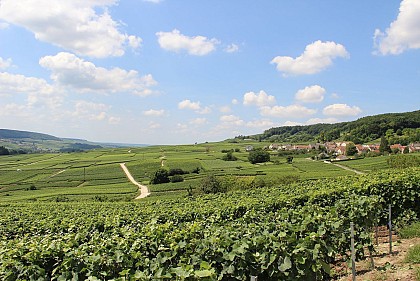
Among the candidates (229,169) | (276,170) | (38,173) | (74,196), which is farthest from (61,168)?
(276,170)

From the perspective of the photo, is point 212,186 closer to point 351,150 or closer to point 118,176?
point 118,176

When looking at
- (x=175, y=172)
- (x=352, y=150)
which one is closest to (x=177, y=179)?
(x=175, y=172)

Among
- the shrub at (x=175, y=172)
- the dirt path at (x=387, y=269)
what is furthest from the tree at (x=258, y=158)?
the dirt path at (x=387, y=269)

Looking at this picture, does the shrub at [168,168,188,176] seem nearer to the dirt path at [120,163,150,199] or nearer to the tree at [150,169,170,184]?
the tree at [150,169,170,184]

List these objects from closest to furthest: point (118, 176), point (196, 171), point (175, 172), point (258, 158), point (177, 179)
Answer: point (177, 179) < point (175, 172) < point (196, 171) < point (118, 176) < point (258, 158)

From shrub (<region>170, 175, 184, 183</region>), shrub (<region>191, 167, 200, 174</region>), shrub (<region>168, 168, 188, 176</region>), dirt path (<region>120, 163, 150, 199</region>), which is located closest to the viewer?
dirt path (<region>120, 163, 150, 199</region>)

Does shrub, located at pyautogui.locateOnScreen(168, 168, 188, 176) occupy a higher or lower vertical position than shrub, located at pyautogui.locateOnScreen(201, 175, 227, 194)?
higher

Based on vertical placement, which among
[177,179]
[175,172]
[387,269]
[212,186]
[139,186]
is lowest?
[139,186]

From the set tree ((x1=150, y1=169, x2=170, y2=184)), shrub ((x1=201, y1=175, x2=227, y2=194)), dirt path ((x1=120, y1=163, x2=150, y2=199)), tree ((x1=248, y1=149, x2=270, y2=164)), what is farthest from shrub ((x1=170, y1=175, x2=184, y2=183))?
tree ((x1=248, y1=149, x2=270, y2=164))

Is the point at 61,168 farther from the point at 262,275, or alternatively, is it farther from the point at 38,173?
the point at 262,275

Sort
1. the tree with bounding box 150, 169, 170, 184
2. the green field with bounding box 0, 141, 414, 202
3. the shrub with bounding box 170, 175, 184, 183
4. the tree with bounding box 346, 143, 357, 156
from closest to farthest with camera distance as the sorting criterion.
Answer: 1. the green field with bounding box 0, 141, 414, 202
2. the shrub with bounding box 170, 175, 184, 183
3. the tree with bounding box 150, 169, 170, 184
4. the tree with bounding box 346, 143, 357, 156

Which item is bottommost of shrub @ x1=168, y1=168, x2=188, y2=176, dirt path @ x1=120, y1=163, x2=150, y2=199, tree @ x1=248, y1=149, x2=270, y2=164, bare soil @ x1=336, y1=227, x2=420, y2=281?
dirt path @ x1=120, y1=163, x2=150, y2=199

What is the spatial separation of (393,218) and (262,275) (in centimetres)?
974

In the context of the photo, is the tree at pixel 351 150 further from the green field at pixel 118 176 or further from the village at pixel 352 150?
the green field at pixel 118 176
